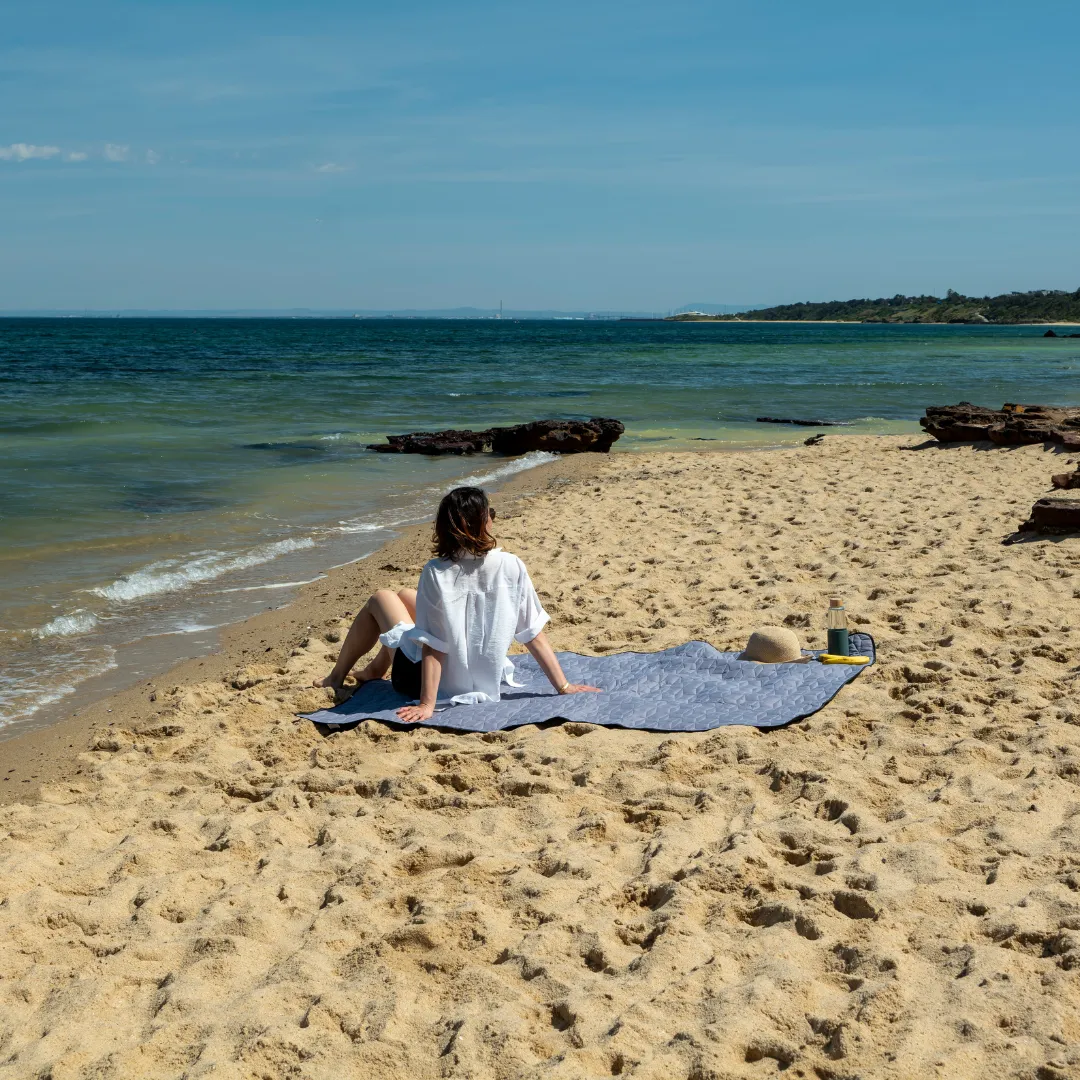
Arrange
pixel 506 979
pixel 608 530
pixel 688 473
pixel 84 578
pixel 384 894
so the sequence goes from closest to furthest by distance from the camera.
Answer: pixel 506 979
pixel 384 894
pixel 84 578
pixel 608 530
pixel 688 473

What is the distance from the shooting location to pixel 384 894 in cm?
358

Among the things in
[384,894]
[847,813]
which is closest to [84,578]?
[384,894]

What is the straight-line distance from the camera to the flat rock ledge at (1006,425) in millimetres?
15148

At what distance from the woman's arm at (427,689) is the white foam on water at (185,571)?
13.1ft

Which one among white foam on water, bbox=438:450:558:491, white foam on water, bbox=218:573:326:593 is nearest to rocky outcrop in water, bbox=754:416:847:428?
white foam on water, bbox=438:450:558:491

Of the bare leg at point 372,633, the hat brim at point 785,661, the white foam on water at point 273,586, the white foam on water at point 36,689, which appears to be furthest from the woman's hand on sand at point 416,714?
the white foam on water at point 273,586

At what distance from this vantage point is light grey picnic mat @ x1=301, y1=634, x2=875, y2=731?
503 cm

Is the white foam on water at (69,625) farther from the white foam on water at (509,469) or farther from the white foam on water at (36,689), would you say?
the white foam on water at (509,469)

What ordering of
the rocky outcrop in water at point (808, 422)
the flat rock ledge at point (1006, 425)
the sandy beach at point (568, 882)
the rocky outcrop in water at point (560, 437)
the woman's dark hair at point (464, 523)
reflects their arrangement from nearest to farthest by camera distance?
the sandy beach at point (568, 882)
the woman's dark hair at point (464, 523)
the flat rock ledge at point (1006, 425)
the rocky outcrop in water at point (560, 437)
the rocky outcrop in water at point (808, 422)

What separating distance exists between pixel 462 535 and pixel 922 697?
225cm

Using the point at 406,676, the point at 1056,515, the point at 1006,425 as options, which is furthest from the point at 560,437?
the point at 406,676

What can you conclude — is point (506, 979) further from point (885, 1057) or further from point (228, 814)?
point (228, 814)

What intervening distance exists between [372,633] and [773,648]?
208cm

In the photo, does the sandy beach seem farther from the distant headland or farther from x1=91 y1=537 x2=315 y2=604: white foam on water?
the distant headland
